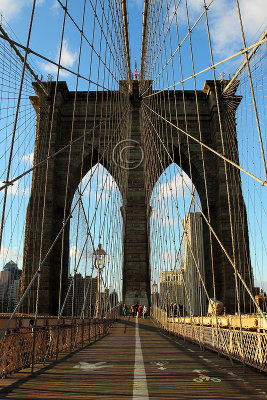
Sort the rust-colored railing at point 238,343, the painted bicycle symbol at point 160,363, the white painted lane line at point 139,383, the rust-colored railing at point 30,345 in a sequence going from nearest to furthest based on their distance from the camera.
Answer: the white painted lane line at point 139,383 → the rust-colored railing at point 30,345 → the rust-colored railing at point 238,343 → the painted bicycle symbol at point 160,363

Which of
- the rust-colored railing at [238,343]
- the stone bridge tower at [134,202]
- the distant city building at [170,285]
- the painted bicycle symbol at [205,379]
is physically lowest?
the painted bicycle symbol at [205,379]

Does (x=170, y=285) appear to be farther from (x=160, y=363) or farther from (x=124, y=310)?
(x=160, y=363)

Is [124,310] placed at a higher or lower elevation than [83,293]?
lower

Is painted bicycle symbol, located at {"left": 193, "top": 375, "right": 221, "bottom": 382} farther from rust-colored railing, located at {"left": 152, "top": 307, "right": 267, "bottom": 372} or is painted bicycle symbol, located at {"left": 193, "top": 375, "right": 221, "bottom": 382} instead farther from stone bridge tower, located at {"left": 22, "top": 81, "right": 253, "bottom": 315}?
stone bridge tower, located at {"left": 22, "top": 81, "right": 253, "bottom": 315}

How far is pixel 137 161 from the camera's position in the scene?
22438 millimetres

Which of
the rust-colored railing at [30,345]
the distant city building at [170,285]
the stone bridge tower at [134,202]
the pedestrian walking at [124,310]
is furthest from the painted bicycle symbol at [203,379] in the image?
the pedestrian walking at [124,310]

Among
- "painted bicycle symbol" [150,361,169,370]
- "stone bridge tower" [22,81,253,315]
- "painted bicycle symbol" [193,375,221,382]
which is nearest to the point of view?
"painted bicycle symbol" [193,375,221,382]

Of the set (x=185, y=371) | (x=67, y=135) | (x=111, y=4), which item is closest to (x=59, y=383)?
(x=185, y=371)

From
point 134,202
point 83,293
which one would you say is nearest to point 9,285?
point 83,293

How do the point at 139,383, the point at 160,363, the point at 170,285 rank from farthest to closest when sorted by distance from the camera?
the point at 170,285, the point at 160,363, the point at 139,383

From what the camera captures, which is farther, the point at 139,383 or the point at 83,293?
the point at 83,293

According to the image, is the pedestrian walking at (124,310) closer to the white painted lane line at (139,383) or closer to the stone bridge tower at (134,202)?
the stone bridge tower at (134,202)

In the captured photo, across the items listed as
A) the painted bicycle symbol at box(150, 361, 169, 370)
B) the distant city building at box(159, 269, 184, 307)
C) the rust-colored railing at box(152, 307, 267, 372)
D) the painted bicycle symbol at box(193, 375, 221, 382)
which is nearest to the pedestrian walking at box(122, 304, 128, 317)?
the distant city building at box(159, 269, 184, 307)

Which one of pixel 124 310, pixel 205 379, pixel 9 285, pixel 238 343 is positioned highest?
pixel 9 285
